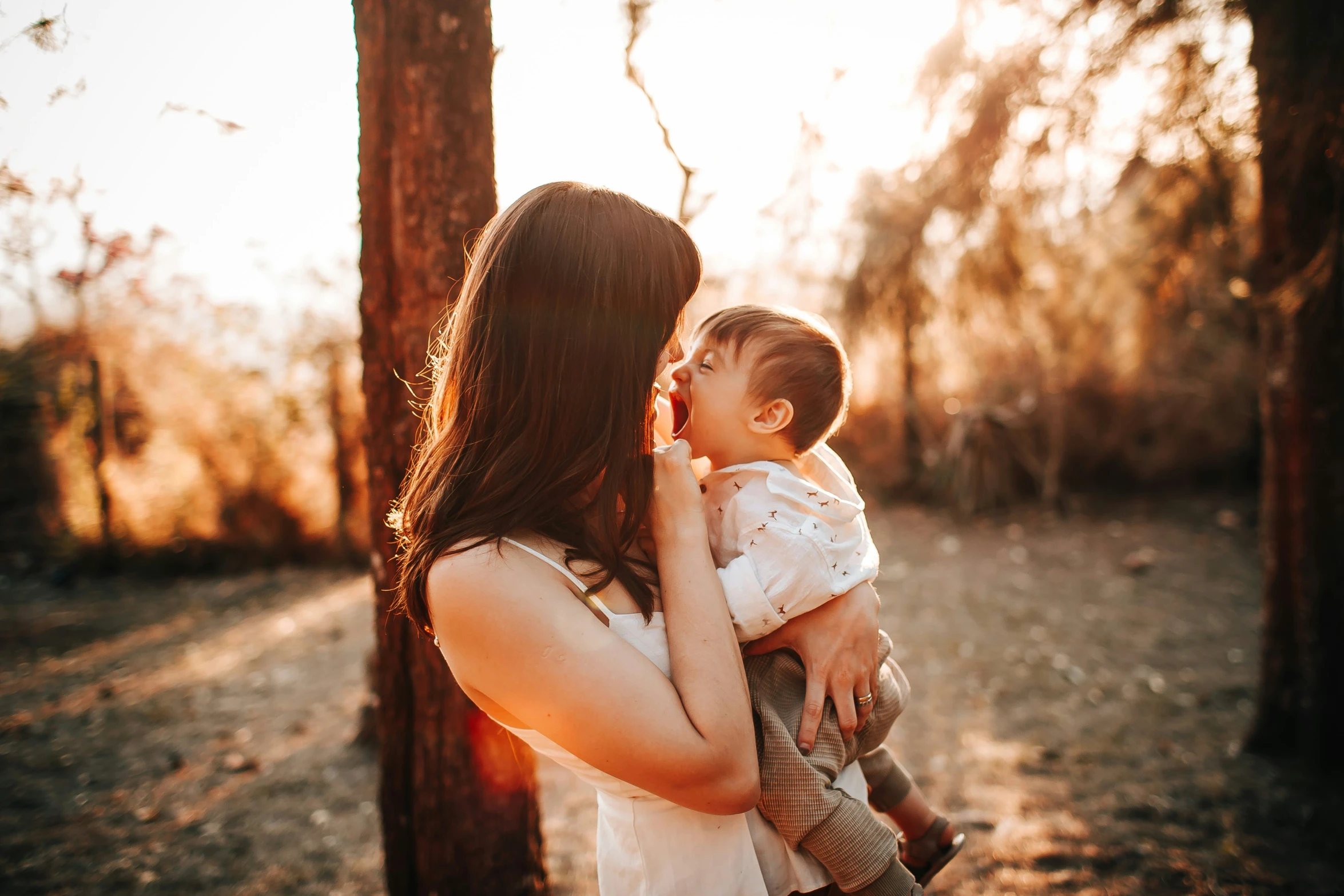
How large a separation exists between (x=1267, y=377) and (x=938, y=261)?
2.95m

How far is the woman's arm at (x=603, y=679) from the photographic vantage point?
114 cm

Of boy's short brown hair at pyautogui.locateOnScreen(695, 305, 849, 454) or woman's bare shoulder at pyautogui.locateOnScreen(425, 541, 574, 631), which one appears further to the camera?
boy's short brown hair at pyautogui.locateOnScreen(695, 305, 849, 454)

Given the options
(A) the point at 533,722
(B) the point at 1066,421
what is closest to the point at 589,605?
(A) the point at 533,722

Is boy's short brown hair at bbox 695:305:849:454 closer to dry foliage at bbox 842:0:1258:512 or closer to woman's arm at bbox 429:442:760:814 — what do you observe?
woman's arm at bbox 429:442:760:814

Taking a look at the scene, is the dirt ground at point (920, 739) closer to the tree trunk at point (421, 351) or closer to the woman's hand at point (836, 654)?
the tree trunk at point (421, 351)

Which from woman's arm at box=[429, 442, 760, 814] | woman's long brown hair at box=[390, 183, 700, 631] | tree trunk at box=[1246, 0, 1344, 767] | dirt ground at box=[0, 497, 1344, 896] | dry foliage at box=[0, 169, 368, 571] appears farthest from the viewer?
dry foliage at box=[0, 169, 368, 571]

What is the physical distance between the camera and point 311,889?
337 cm

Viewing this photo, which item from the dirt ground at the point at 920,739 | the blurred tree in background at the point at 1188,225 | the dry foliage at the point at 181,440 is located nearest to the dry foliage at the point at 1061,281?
the blurred tree in background at the point at 1188,225

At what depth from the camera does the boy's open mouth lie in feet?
5.52

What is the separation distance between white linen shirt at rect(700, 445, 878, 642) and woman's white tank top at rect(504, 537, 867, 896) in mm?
202

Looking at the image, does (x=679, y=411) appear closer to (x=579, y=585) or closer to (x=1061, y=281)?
(x=579, y=585)

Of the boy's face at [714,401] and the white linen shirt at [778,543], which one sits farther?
the boy's face at [714,401]

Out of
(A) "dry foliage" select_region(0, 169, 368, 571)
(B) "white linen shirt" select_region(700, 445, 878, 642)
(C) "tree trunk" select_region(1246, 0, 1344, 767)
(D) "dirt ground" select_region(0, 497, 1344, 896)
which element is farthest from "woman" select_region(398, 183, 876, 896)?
(A) "dry foliage" select_region(0, 169, 368, 571)

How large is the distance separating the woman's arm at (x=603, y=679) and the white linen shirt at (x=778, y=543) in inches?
6.0
